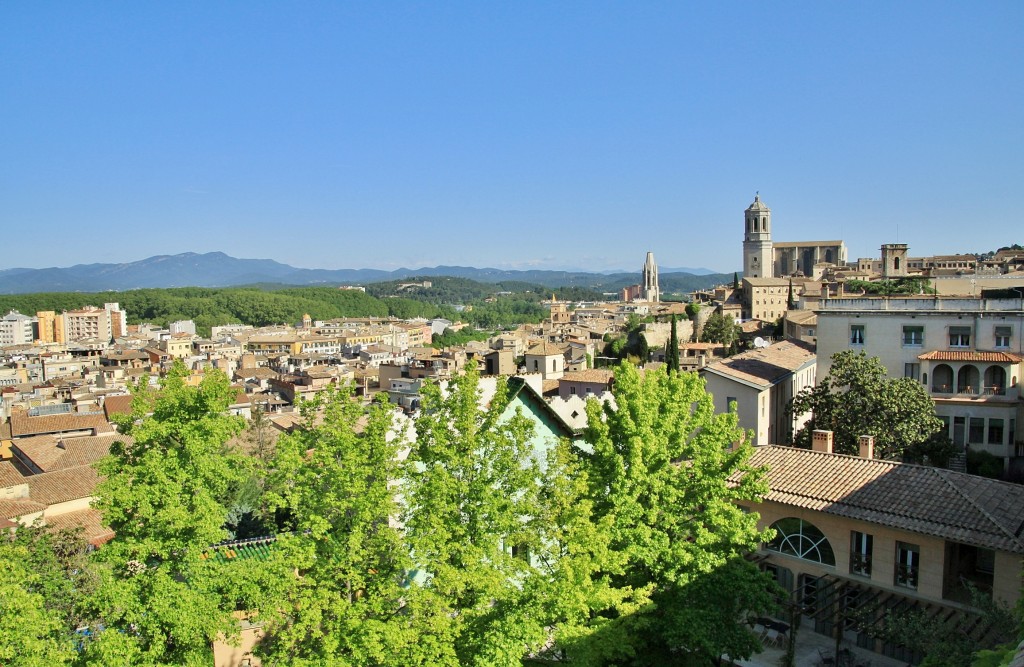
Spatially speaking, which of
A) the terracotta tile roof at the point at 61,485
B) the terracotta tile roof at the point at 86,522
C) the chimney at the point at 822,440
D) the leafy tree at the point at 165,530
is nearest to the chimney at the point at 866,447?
the chimney at the point at 822,440

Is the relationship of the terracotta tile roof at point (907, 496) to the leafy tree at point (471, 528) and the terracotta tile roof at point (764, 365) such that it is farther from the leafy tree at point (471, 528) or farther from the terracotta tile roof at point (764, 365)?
the terracotta tile roof at point (764, 365)

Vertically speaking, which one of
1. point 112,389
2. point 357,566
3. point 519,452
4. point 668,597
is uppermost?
point 519,452

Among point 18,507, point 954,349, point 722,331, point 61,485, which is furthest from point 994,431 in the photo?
point 722,331

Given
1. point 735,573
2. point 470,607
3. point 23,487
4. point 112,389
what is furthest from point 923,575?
point 112,389

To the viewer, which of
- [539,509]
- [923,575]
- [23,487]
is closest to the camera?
[539,509]

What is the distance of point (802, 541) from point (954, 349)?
53.7 ft

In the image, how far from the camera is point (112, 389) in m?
73.9

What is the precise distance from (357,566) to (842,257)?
135 metres

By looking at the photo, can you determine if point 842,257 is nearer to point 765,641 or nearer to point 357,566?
point 765,641

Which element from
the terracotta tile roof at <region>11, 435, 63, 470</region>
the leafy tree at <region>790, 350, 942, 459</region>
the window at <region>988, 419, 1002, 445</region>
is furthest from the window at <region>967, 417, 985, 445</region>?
the terracotta tile roof at <region>11, 435, 63, 470</region>

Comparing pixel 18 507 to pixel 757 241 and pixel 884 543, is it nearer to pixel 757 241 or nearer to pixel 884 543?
pixel 884 543

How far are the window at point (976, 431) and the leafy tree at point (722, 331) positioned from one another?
157ft

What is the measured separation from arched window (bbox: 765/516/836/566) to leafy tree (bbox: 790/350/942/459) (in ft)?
25.9

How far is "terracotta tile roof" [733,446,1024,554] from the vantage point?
15.4m
